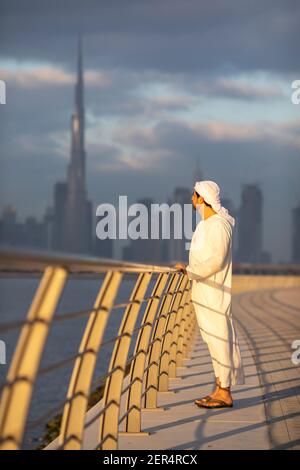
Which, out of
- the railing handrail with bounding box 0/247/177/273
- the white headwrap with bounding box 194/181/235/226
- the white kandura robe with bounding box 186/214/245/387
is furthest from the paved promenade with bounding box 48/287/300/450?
the white headwrap with bounding box 194/181/235/226

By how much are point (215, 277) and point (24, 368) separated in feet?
15.0

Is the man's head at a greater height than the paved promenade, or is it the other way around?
the man's head

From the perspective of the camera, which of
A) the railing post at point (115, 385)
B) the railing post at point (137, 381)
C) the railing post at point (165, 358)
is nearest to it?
the railing post at point (115, 385)

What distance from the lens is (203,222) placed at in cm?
780

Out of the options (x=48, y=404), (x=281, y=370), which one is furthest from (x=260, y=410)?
(x=48, y=404)

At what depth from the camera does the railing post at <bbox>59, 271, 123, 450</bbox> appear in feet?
14.7

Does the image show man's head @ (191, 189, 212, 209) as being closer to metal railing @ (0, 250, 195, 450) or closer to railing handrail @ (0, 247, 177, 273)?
metal railing @ (0, 250, 195, 450)

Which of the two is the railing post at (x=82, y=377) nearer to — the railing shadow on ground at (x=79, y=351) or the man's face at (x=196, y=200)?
the railing shadow on ground at (x=79, y=351)

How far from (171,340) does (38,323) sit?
6.76 metres

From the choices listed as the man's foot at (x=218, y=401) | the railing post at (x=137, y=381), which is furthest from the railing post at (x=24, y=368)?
the man's foot at (x=218, y=401)

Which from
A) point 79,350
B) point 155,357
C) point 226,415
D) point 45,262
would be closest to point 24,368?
point 45,262

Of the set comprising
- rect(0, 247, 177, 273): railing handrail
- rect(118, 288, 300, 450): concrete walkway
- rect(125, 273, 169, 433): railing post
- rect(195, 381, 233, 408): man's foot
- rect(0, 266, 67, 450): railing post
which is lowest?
rect(118, 288, 300, 450): concrete walkway

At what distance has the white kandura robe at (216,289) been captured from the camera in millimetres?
7711
